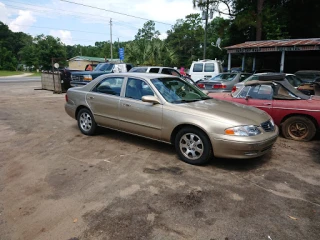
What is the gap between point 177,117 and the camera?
14.6 feet

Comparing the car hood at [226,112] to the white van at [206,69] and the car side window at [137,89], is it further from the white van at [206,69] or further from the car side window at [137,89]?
the white van at [206,69]

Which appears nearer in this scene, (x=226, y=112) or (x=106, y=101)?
(x=226, y=112)

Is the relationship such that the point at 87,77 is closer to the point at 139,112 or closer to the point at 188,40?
the point at 139,112

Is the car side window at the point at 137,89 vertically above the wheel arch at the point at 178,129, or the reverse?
the car side window at the point at 137,89

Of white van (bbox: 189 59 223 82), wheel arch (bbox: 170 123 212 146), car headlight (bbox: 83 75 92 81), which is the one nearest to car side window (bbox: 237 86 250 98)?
wheel arch (bbox: 170 123 212 146)

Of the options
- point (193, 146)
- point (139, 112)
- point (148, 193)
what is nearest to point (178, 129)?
point (193, 146)

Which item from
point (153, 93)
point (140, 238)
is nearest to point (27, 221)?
point (140, 238)

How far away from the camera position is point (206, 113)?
14.0 ft

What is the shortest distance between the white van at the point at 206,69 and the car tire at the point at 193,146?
1117 cm

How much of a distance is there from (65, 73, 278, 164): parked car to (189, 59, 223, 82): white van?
10.1 m

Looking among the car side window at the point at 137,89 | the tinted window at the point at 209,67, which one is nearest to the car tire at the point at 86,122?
the car side window at the point at 137,89

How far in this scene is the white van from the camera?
49.2 ft

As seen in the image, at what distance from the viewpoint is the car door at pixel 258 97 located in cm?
612

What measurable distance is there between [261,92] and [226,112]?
241 centimetres
